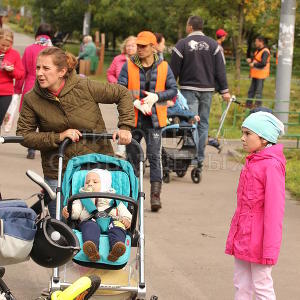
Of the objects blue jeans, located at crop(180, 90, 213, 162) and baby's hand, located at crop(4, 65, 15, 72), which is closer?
blue jeans, located at crop(180, 90, 213, 162)

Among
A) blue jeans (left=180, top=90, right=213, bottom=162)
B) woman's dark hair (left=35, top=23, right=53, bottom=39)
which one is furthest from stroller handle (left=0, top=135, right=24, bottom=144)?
woman's dark hair (left=35, top=23, right=53, bottom=39)

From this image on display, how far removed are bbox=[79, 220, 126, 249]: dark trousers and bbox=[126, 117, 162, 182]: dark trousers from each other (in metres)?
3.53

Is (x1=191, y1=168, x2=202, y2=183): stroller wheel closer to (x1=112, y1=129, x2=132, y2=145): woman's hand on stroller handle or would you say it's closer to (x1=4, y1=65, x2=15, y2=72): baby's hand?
(x1=4, y1=65, x2=15, y2=72): baby's hand

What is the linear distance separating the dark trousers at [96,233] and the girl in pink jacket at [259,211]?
28.7 inches

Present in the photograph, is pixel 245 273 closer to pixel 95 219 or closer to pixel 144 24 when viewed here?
pixel 95 219

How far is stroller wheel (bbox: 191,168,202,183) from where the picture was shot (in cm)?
1173

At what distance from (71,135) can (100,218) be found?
75cm

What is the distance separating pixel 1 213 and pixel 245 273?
203 cm

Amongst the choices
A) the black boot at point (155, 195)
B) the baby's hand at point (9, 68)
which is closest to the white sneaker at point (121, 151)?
the baby's hand at point (9, 68)

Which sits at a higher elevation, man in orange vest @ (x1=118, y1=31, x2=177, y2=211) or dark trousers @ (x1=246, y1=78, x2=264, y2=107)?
man in orange vest @ (x1=118, y1=31, x2=177, y2=211)

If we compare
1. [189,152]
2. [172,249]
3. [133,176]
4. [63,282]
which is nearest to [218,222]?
[172,249]

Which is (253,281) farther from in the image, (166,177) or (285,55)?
(285,55)

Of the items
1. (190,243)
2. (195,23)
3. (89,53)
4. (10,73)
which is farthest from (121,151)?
(89,53)

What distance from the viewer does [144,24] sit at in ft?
132
